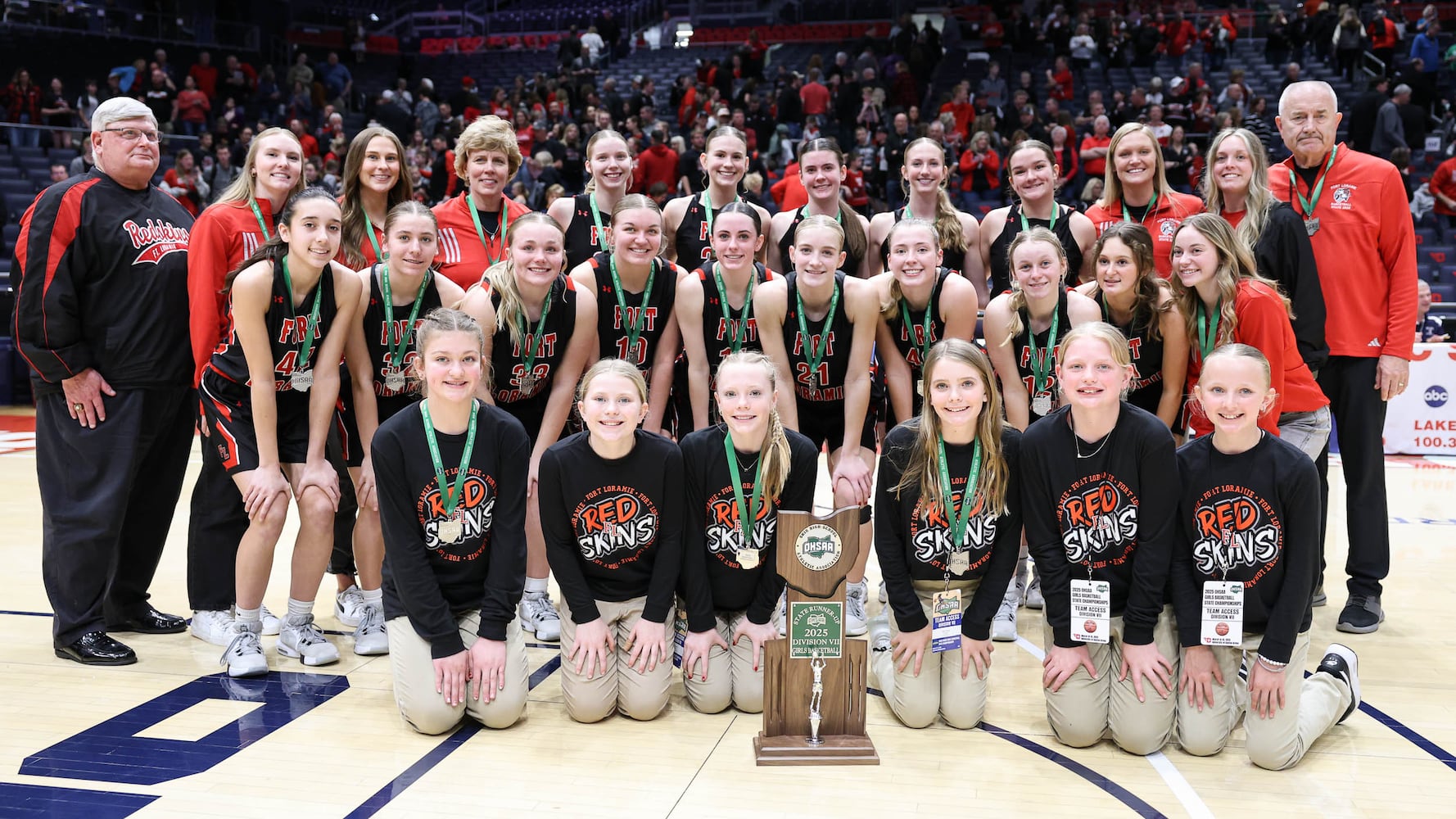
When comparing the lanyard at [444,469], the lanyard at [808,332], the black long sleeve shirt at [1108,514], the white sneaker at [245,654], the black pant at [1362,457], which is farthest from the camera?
the black pant at [1362,457]

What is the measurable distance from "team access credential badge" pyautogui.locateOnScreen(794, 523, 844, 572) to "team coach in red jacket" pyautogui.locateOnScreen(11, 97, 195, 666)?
2395 mm

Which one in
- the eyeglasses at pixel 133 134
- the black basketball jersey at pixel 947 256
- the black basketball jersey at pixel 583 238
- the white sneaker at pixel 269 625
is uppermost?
the eyeglasses at pixel 133 134

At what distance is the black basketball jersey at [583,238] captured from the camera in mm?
4812

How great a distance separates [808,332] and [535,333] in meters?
0.96

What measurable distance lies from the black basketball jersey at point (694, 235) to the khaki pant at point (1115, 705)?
232 centimetres

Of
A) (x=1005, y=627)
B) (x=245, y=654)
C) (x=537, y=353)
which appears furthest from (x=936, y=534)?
(x=245, y=654)

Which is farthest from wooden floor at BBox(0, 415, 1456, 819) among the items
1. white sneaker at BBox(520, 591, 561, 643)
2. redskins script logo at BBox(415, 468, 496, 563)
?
redskins script logo at BBox(415, 468, 496, 563)

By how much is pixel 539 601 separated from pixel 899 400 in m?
1.52

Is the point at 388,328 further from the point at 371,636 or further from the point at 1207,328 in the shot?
the point at 1207,328

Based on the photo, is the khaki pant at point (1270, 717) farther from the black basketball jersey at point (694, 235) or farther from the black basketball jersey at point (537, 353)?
the black basketball jersey at point (694, 235)

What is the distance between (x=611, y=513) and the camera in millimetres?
3426

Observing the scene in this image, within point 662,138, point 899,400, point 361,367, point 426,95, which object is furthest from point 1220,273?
point 426,95

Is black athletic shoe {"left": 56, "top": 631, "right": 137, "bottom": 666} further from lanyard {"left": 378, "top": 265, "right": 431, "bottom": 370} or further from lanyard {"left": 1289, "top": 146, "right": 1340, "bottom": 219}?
lanyard {"left": 1289, "top": 146, "right": 1340, "bottom": 219}

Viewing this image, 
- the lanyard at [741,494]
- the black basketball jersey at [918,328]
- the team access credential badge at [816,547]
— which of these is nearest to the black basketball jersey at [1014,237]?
the black basketball jersey at [918,328]
